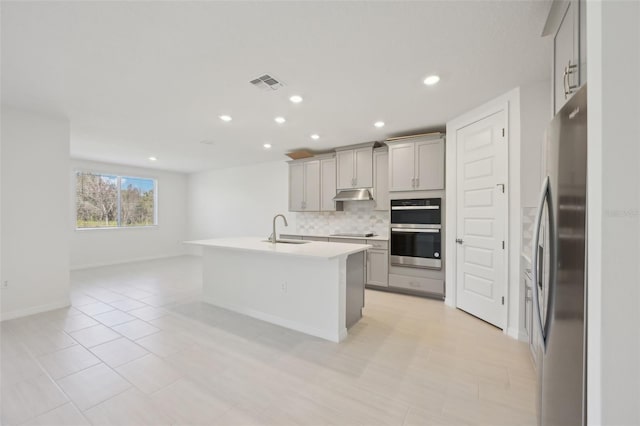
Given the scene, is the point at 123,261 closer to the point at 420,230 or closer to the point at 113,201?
the point at 113,201

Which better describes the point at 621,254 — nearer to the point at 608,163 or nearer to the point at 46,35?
the point at 608,163

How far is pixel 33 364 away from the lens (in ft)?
7.16

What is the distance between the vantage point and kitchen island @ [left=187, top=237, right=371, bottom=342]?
2.66 m

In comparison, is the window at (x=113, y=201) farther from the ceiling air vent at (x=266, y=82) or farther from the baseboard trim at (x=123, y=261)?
the ceiling air vent at (x=266, y=82)

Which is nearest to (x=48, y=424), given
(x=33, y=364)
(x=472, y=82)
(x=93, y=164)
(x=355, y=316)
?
(x=33, y=364)

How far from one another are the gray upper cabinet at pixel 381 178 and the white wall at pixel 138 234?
586cm

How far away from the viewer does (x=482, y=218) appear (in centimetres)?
307

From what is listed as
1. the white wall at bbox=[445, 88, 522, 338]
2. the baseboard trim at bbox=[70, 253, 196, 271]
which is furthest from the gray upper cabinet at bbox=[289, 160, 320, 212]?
the baseboard trim at bbox=[70, 253, 196, 271]

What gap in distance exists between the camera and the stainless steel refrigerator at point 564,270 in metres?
0.87

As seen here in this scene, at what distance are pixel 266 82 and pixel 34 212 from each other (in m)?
3.49

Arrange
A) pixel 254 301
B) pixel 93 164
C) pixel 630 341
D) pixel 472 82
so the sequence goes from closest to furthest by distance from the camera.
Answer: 1. pixel 630 341
2. pixel 472 82
3. pixel 254 301
4. pixel 93 164

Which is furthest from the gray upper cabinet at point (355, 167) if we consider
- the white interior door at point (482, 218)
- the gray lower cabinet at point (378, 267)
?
the white interior door at point (482, 218)

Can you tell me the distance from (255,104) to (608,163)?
3053 millimetres

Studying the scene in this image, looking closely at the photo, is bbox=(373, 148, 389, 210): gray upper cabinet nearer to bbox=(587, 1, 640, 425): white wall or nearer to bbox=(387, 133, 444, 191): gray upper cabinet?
bbox=(387, 133, 444, 191): gray upper cabinet
